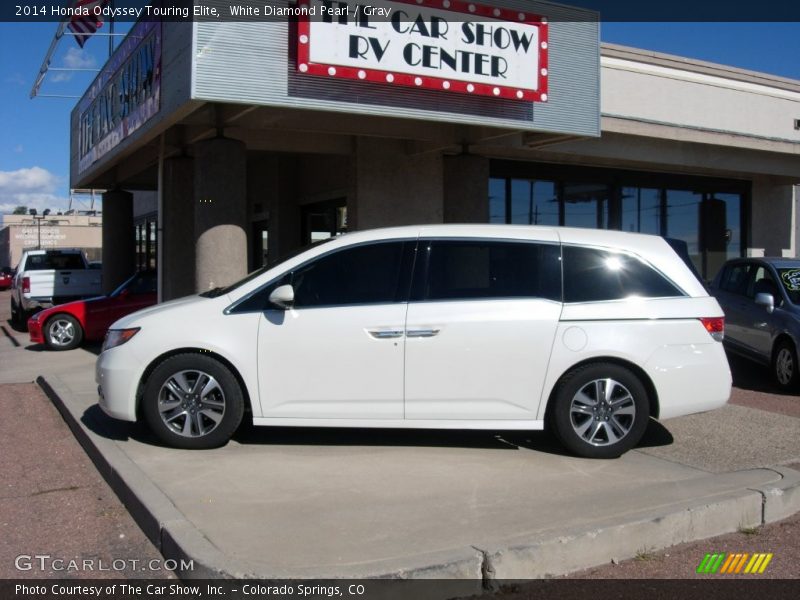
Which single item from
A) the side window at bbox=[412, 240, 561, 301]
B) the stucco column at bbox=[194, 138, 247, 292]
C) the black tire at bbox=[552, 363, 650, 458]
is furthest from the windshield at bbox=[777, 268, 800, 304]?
the stucco column at bbox=[194, 138, 247, 292]

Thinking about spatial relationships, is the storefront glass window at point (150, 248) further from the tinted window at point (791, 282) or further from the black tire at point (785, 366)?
the black tire at point (785, 366)

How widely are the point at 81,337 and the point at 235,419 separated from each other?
9.06 m

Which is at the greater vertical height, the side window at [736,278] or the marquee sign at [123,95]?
the marquee sign at [123,95]

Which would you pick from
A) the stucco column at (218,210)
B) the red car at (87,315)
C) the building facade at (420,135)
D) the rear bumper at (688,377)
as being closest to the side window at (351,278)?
the rear bumper at (688,377)

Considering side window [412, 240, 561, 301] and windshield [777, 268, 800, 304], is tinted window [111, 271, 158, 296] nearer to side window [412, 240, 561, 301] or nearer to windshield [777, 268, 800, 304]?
side window [412, 240, 561, 301]

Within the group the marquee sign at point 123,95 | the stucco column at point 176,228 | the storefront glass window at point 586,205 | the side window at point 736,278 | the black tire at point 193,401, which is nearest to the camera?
the black tire at point 193,401

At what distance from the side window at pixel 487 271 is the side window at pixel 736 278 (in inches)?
237

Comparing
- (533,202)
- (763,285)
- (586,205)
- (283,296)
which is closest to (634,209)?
(586,205)

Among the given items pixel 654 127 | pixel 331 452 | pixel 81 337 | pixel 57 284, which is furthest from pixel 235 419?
pixel 57 284

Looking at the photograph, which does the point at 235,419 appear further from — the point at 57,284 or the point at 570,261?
the point at 57,284

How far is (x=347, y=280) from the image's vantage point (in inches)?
245

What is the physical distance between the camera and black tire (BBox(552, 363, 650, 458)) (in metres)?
6.12

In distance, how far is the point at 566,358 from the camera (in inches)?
240

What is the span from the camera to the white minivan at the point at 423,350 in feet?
19.8
